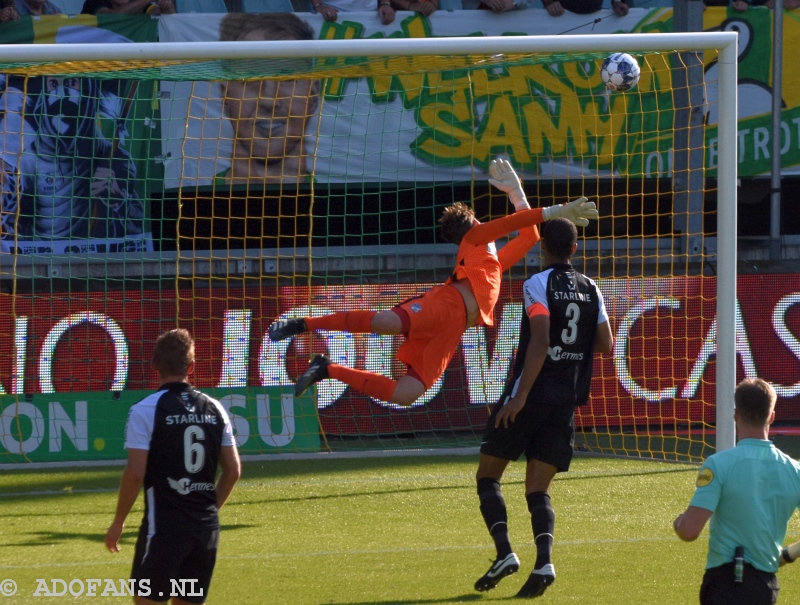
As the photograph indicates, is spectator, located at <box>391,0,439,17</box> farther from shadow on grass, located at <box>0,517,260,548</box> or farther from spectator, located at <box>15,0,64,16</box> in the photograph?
shadow on grass, located at <box>0,517,260,548</box>

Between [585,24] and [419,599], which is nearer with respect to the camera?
[419,599]

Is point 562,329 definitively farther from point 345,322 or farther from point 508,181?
point 345,322

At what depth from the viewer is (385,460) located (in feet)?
31.1

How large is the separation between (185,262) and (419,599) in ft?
21.0

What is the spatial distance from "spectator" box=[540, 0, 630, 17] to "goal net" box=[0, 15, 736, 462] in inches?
26.8

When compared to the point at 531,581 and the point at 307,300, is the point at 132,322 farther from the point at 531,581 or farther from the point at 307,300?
the point at 531,581

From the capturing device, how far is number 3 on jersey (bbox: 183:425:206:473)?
156 inches

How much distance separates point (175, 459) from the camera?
3945 mm

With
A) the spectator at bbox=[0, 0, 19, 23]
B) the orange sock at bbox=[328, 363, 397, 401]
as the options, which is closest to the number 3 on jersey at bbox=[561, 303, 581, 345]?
the orange sock at bbox=[328, 363, 397, 401]

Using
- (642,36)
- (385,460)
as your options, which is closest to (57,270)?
(385,460)

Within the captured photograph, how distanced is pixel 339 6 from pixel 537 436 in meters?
8.36

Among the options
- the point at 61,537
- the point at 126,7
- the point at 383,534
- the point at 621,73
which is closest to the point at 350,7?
the point at 126,7

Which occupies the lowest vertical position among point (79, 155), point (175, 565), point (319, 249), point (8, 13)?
point (175, 565)

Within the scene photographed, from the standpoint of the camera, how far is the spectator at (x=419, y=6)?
12344 mm
